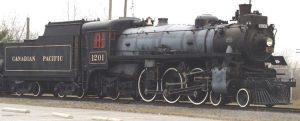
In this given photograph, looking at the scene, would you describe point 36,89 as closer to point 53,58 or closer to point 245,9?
point 53,58

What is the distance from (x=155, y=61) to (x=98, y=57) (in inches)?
135

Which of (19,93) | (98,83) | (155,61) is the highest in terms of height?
(155,61)

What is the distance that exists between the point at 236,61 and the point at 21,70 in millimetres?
12343

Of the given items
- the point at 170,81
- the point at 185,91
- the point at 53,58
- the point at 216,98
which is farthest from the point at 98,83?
the point at 216,98

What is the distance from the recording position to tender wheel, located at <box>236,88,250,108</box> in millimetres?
19047

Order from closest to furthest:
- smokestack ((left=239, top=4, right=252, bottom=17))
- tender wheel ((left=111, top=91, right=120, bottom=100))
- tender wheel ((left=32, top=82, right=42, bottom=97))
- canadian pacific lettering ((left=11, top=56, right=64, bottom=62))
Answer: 1. smokestack ((left=239, top=4, right=252, bottom=17))
2. tender wheel ((left=111, top=91, right=120, bottom=100))
3. canadian pacific lettering ((left=11, top=56, right=64, bottom=62))
4. tender wheel ((left=32, top=82, right=42, bottom=97))

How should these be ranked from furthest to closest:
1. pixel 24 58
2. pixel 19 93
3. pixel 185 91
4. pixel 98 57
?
pixel 19 93 → pixel 24 58 → pixel 98 57 → pixel 185 91

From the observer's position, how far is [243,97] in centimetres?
1947

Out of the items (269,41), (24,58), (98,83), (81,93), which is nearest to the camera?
(269,41)

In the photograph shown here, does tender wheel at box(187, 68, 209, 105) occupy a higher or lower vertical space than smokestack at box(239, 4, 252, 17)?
lower

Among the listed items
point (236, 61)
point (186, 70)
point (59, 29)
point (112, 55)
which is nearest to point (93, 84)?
point (112, 55)

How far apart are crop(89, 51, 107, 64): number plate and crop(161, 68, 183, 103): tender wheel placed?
128 inches

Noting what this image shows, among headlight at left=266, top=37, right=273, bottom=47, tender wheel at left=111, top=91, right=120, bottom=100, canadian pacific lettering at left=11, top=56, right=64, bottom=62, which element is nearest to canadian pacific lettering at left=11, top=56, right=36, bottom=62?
canadian pacific lettering at left=11, top=56, right=64, bottom=62

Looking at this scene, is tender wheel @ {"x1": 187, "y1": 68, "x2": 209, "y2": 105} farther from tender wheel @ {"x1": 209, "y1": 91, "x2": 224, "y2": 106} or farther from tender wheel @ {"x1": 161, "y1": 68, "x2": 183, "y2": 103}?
tender wheel @ {"x1": 161, "y1": 68, "x2": 183, "y2": 103}
